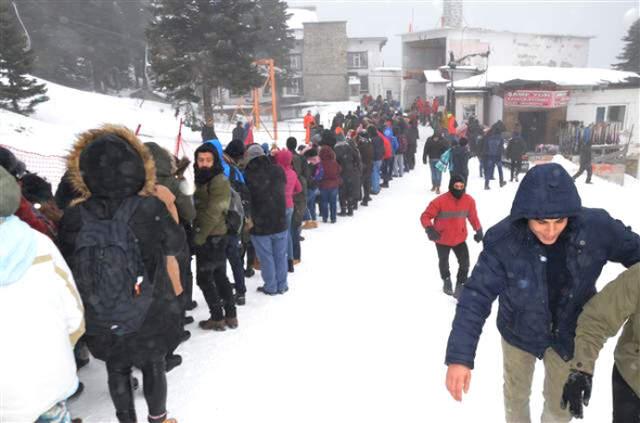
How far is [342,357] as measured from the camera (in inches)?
175

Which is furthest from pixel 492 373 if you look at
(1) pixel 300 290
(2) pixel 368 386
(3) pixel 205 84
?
(3) pixel 205 84

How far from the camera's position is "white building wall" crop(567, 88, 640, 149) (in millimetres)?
23434

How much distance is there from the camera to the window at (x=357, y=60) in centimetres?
5238

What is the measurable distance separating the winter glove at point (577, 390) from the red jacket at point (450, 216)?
3281 mm

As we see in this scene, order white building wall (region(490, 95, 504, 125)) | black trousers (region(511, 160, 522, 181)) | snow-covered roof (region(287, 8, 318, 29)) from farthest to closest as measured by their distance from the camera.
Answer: snow-covered roof (region(287, 8, 318, 29)), white building wall (region(490, 95, 504, 125)), black trousers (region(511, 160, 522, 181))

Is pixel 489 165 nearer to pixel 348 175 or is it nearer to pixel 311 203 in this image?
pixel 348 175

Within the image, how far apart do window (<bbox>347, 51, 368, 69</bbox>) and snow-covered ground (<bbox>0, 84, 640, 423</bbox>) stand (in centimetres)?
4747

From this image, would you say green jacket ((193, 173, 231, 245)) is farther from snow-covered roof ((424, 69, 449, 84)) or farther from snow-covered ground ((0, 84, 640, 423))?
snow-covered roof ((424, 69, 449, 84))

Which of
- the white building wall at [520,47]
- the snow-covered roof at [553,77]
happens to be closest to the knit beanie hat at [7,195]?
the snow-covered roof at [553,77]

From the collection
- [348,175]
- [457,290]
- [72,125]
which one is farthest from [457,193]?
[72,125]

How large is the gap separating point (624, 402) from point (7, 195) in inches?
130

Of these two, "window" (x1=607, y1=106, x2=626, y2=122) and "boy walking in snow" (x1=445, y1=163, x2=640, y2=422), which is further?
"window" (x1=607, y1=106, x2=626, y2=122)

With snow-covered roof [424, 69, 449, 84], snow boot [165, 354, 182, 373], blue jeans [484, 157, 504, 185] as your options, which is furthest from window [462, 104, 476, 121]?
snow boot [165, 354, 182, 373]

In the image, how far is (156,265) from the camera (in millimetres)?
2830
